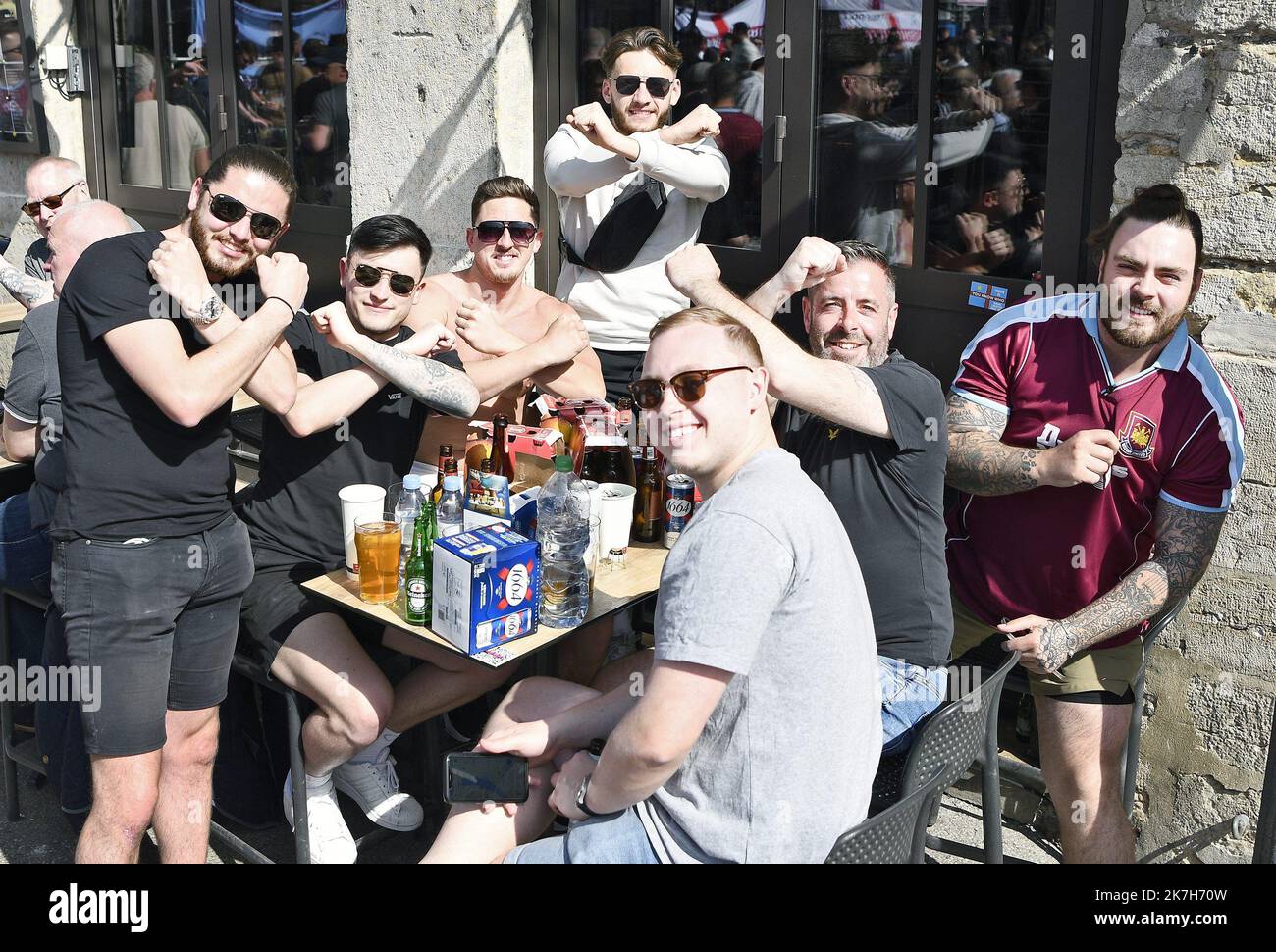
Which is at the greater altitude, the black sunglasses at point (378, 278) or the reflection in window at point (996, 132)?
the reflection in window at point (996, 132)

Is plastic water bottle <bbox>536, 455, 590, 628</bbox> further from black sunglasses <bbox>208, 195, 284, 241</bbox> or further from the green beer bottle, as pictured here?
black sunglasses <bbox>208, 195, 284, 241</bbox>

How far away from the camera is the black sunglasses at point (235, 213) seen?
10.1ft

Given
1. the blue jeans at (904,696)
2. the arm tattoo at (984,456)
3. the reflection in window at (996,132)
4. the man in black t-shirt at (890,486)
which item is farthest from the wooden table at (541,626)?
the reflection in window at (996,132)

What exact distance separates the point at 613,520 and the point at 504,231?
5.02 feet

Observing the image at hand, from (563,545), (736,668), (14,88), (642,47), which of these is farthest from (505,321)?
(14,88)

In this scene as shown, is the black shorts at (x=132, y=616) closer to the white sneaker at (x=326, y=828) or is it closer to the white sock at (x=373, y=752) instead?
the white sneaker at (x=326, y=828)

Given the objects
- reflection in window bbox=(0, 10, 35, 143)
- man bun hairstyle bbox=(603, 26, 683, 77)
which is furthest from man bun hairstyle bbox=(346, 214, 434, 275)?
reflection in window bbox=(0, 10, 35, 143)

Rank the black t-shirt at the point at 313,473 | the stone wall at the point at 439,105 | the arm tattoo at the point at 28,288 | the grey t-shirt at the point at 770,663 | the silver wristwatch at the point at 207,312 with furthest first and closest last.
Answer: the stone wall at the point at 439,105
the arm tattoo at the point at 28,288
the black t-shirt at the point at 313,473
the silver wristwatch at the point at 207,312
the grey t-shirt at the point at 770,663

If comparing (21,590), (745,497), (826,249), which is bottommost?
(21,590)

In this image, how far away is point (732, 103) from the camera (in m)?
4.78

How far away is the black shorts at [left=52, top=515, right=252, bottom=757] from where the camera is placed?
2.90 meters
